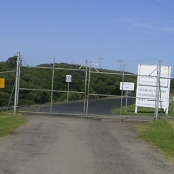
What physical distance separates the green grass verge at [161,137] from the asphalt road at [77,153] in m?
0.35

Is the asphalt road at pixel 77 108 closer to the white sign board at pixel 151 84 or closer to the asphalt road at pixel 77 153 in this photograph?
the white sign board at pixel 151 84

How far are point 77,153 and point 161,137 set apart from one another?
17.8 feet

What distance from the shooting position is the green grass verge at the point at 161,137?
44.8ft

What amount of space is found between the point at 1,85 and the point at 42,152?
12608mm

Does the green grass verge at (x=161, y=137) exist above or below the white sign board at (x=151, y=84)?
Result: below

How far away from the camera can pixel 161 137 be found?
1666 cm

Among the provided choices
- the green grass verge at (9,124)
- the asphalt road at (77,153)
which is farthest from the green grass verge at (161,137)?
the green grass verge at (9,124)

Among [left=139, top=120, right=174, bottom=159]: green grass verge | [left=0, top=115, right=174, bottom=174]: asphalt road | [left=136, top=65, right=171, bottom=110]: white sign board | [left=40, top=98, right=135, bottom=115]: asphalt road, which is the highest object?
[left=136, top=65, right=171, bottom=110]: white sign board

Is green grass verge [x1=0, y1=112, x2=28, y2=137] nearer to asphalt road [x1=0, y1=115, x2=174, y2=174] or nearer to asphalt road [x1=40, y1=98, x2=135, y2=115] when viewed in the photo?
asphalt road [x1=0, y1=115, x2=174, y2=174]

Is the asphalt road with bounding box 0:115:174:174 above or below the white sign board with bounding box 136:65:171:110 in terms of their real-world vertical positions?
below

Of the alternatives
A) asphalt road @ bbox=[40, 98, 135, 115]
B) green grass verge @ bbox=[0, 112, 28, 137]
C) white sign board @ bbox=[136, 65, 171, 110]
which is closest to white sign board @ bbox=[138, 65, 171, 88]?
white sign board @ bbox=[136, 65, 171, 110]

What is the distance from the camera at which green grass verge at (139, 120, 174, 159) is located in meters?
13.7

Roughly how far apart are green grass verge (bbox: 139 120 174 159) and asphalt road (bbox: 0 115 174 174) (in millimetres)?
353

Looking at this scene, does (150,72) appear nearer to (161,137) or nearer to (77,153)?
(161,137)
